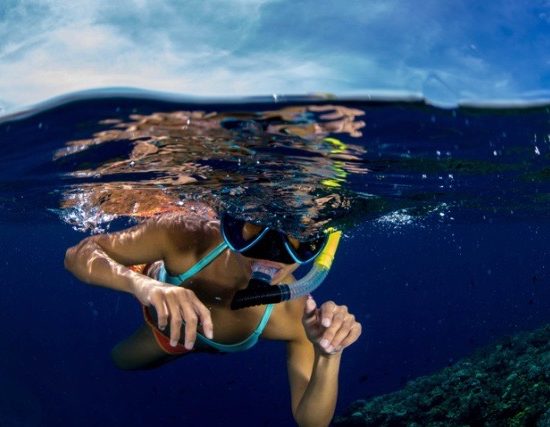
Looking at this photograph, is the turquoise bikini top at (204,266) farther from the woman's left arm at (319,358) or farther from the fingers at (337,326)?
the fingers at (337,326)

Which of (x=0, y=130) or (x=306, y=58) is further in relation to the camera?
(x=0, y=130)

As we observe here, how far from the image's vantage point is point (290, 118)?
628cm

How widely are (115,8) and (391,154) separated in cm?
549

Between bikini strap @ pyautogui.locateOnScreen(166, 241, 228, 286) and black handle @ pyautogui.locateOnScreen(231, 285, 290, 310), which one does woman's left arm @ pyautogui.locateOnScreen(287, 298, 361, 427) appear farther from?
bikini strap @ pyautogui.locateOnScreen(166, 241, 228, 286)

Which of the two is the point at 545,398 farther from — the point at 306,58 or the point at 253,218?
the point at 306,58

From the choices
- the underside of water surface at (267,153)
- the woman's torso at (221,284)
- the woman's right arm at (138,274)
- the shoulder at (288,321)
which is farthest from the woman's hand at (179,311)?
the shoulder at (288,321)

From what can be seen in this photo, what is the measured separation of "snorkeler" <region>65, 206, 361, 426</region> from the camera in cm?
439

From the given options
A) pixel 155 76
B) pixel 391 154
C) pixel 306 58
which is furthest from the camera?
pixel 391 154

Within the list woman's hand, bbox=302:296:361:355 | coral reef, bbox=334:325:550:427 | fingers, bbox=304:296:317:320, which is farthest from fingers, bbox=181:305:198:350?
coral reef, bbox=334:325:550:427

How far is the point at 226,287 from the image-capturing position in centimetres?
661

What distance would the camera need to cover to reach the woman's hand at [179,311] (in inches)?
135

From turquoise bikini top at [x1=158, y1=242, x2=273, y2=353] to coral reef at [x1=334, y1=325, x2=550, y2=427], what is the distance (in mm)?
5960

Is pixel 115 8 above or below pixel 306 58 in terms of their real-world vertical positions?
above

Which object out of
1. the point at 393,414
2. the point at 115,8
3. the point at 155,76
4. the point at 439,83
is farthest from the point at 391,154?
the point at 393,414
